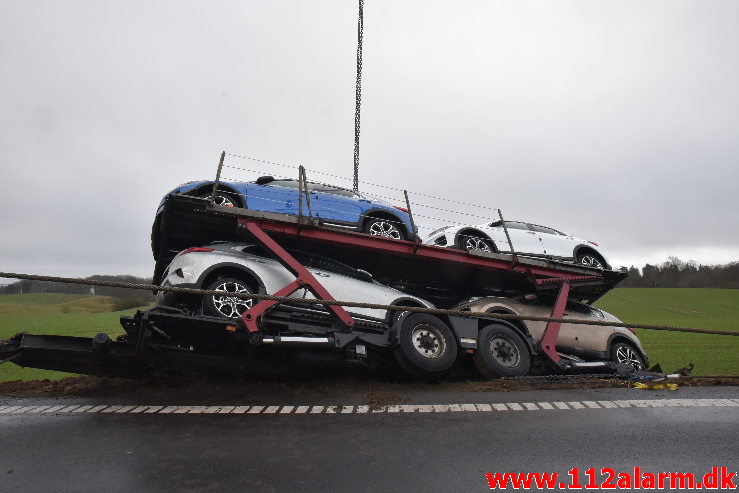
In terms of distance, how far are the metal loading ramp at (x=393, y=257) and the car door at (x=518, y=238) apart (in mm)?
583

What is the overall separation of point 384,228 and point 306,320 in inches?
90.3

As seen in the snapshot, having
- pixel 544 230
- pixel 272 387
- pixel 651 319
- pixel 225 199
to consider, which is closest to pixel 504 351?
pixel 272 387

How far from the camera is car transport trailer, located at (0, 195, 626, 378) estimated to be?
5.18 m

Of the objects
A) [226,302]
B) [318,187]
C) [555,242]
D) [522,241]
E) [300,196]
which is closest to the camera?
[226,302]

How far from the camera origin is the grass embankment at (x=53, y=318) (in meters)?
12.5

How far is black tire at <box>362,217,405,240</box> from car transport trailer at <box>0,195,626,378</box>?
45cm

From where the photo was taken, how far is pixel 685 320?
34219mm

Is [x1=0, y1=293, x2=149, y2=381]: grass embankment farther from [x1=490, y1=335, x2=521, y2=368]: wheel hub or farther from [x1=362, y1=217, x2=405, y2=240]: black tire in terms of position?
[x1=490, y1=335, x2=521, y2=368]: wheel hub

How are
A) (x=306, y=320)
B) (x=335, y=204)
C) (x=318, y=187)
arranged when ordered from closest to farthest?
(x=306, y=320) → (x=335, y=204) → (x=318, y=187)

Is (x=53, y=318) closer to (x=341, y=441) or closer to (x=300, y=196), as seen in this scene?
(x=300, y=196)

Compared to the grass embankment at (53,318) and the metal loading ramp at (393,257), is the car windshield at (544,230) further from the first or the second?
the grass embankment at (53,318)

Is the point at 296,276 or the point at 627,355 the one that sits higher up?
the point at 296,276

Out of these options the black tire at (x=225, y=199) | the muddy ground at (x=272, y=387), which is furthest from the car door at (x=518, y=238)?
the black tire at (x=225, y=199)

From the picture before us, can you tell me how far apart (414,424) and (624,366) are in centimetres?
456
